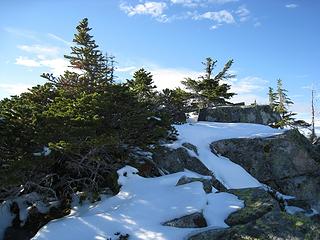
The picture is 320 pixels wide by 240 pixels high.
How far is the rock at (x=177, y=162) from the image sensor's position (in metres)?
16.8

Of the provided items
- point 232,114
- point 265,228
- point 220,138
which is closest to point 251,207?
point 265,228

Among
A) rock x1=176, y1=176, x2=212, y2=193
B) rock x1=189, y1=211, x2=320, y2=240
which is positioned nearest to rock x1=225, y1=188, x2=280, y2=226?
rock x1=189, y1=211, x2=320, y2=240

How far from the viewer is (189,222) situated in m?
10.4

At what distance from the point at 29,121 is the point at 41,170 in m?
2.18

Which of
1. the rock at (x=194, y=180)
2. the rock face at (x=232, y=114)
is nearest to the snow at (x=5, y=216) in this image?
the rock at (x=194, y=180)

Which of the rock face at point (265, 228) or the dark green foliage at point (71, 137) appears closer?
the rock face at point (265, 228)

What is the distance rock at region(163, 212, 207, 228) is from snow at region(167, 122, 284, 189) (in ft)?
20.5

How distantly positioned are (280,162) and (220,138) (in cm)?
320

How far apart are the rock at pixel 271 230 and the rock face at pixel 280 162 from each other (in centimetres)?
895

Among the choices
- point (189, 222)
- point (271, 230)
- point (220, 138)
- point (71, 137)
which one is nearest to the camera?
point (271, 230)

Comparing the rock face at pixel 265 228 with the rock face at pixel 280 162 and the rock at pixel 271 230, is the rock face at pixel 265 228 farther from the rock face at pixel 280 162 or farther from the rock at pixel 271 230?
the rock face at pixel 280 162

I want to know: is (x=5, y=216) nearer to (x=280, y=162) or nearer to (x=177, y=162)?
(x=177, y=162)

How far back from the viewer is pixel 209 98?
3306 centimetres

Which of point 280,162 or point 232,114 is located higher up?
point 232,114
